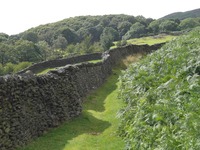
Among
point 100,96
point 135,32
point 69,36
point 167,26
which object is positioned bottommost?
point 135,32

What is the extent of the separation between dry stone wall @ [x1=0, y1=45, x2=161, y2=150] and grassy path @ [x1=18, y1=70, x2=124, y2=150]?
482 mm

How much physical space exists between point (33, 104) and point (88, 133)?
2755 millimetres

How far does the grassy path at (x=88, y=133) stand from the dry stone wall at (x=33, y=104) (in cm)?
48

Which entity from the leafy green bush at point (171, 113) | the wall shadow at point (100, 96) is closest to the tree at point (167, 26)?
the wall shadow at point (100, 96)

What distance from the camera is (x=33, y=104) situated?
16.1 metres

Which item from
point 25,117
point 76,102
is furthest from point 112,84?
point 25,117

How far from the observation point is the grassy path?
14531 mm

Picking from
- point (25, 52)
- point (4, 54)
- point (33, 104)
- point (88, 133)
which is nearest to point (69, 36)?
point (4, 54)

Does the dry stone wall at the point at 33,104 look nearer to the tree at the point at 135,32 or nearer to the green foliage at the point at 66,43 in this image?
the green foliage at the point at 66,43

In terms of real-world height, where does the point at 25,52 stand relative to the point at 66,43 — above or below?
above

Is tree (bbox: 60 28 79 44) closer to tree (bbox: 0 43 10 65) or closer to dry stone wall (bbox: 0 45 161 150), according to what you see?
tree (bbox: 0 43 10 65)

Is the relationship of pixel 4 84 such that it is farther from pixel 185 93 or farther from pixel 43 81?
pixel 185 93

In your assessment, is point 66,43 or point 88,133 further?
point 66,43

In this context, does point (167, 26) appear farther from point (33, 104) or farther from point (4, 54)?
point (33, 104)
